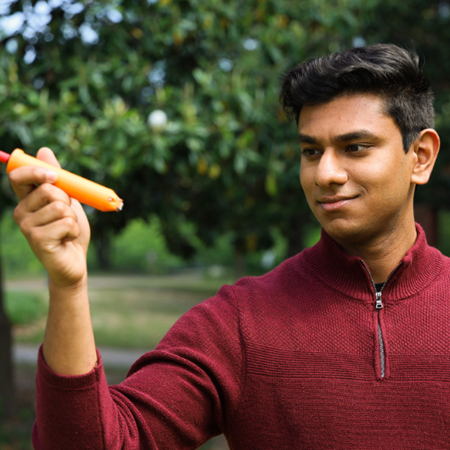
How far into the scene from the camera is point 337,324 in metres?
1.66

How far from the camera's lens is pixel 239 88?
5156 mm

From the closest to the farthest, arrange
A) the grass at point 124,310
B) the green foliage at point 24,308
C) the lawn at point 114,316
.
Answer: the lawn at point 114,316 → the grass at point 124,310 → the green foliage at point 24,308

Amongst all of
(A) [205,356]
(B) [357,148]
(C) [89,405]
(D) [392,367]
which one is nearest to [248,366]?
(A) [205,356]

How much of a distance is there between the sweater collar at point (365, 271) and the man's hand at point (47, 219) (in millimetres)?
814

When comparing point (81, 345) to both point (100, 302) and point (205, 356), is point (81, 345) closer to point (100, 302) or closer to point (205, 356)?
point (205, 356)

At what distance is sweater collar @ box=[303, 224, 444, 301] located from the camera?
1.70m

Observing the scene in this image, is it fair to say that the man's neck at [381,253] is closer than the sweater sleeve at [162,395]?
No

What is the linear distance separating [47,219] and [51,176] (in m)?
0.09

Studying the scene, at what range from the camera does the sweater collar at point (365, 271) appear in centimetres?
170

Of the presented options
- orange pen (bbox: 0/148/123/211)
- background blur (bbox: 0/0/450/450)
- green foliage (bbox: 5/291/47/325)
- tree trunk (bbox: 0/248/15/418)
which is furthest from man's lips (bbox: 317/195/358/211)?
green foliage (bbox: 5/291/47/325)

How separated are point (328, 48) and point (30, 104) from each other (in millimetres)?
4100

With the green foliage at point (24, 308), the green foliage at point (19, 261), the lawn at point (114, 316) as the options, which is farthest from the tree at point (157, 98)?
the green foliage at point (19, 261)

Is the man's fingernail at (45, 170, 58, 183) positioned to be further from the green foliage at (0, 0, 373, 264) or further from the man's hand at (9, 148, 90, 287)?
the green foliage at (0, 0, 373, 264)

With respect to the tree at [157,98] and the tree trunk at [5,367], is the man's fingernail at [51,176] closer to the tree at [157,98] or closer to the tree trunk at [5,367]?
the tree at [157,98]
